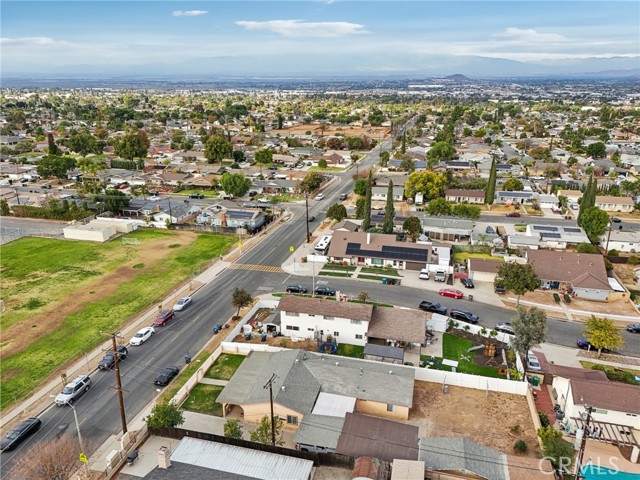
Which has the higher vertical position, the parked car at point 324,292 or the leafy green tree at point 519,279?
the leafy green tree at point 519,279

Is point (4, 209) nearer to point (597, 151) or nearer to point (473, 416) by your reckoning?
point (473, 416)

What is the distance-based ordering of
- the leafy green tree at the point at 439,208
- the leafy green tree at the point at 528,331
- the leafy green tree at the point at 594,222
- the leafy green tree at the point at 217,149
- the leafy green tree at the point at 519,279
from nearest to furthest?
the leafy green tree at the point at 528,331 < the leafy green tree at the point at 519,279 < the leafy green tree at the point at 594,222 < the leafy green tree at the point at 439,208 < the leafy green tree at the point at 217,149

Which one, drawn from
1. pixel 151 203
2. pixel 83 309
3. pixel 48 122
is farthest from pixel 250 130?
pixel 83 309

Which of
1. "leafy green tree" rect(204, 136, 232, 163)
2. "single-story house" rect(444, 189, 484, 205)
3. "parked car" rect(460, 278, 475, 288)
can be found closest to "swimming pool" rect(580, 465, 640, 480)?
"parked car" rect(460, 278, 475, 288)

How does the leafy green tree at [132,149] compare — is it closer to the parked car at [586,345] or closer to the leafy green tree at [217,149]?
the leafy green tree at [217,149]

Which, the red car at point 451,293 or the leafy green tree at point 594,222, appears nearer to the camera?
the red car at point 451,293

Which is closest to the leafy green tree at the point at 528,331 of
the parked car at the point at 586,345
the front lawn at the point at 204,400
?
the parked car at the point at 586,345

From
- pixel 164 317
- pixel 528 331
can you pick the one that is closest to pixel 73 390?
pixel 164 317

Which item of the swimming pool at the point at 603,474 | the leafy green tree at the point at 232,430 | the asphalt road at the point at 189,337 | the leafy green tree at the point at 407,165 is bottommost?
the asphalt road at the point at 189,337
